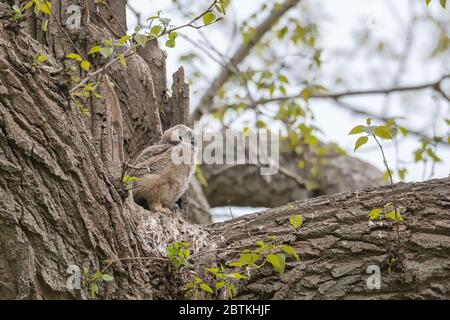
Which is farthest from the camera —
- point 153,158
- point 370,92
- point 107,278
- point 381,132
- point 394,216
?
point 370,92

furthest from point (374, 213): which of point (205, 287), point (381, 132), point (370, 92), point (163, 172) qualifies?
point (370, 92)

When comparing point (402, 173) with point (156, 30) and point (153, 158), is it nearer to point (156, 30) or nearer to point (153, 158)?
point (153, 158)

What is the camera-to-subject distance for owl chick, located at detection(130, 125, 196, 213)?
15.4 feet

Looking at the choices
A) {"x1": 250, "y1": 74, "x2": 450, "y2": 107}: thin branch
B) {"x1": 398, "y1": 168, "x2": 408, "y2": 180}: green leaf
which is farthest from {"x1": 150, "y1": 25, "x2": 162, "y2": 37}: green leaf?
{"x1": 250, "y1": 74, "x2": 450, "y2": 107}: thin branch

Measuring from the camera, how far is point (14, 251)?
3.10 metres

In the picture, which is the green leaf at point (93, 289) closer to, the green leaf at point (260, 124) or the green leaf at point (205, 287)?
the green leaf at point (205, 287)

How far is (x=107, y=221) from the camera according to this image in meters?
3.39

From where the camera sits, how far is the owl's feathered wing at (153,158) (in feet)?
15.4

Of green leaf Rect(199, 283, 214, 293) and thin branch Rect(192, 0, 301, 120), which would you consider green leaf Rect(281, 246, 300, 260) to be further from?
thin branch Rect(192, 0, 301, 120)

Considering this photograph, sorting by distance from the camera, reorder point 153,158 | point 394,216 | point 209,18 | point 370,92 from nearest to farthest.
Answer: point 394,216 → point 209,18 → point 153,158 → point 370,92

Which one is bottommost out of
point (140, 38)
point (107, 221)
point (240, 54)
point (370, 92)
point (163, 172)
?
point (107, 221)

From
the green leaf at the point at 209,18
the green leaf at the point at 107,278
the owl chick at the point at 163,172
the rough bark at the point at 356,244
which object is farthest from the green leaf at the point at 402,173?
the green leaf at the point at 107,278

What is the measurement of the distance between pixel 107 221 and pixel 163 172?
4.75ft
